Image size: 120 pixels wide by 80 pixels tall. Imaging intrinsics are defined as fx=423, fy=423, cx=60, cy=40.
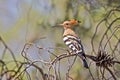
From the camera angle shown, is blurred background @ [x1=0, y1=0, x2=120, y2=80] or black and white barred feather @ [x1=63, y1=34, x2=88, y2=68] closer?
black and white barred feather @ [x1=63, y1=34, x2=88, y2=68]

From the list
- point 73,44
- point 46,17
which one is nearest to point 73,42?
point 73,44

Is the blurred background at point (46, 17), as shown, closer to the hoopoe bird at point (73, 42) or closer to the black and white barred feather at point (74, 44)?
the hoopoe bird at point (73, 42)

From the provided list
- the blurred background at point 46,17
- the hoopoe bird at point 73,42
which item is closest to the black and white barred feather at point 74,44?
the hoopoe bird at point 73,42

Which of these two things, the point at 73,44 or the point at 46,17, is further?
the point at 46,17

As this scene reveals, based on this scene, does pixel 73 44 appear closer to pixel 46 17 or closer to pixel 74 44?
→ pixel 74 44

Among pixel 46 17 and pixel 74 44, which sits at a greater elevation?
pixel 46 17

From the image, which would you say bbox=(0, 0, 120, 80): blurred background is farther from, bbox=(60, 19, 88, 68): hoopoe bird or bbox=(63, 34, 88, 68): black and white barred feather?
bbox=(63, 34, 88, 68): black and white barred feather

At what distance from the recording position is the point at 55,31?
2.32m

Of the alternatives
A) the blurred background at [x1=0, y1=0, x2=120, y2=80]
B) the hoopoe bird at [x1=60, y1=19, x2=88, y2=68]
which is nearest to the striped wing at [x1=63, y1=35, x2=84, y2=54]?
the hoopoe bird at [x1=60, y1=19, x2=88, y2=68]

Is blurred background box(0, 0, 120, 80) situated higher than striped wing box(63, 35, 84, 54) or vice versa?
blurred background box(0, 0, 120, 80)

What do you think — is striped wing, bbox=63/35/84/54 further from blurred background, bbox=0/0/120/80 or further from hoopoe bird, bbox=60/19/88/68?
blurred background, bbox=0/0/120/80

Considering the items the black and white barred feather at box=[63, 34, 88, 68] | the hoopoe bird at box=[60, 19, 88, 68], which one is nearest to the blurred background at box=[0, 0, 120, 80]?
the hoopoe bird at box=[60, 19, 88, 68]

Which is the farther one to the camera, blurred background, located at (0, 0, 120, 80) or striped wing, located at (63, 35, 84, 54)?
blurred background, located at (0, 0, 120, 80)

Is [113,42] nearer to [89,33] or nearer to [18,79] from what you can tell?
[89,33]
